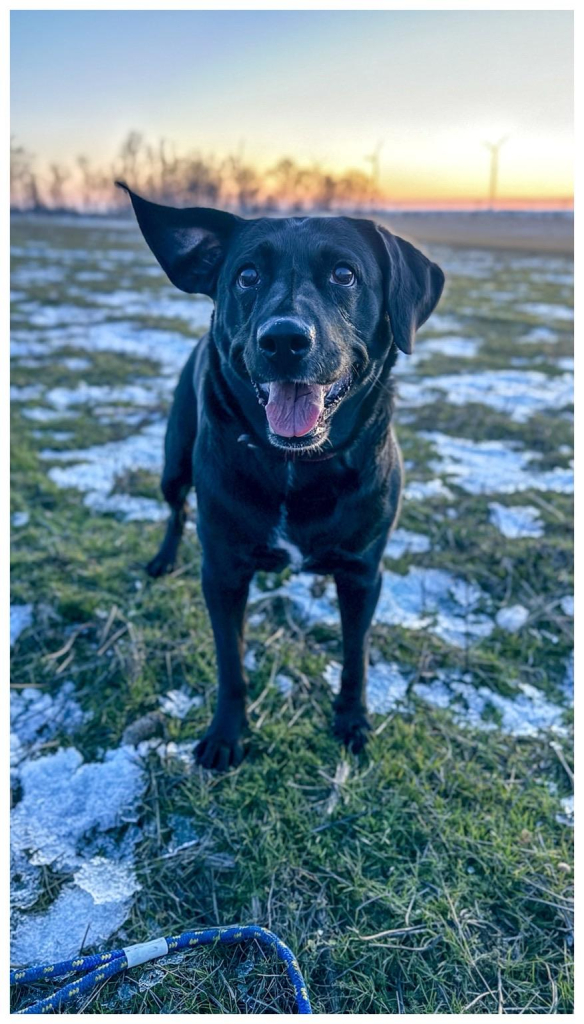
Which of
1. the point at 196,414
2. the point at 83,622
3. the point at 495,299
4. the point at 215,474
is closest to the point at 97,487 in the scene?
the point at 83,622

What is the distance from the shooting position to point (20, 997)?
1640mm

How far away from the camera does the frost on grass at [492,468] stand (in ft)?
14.4

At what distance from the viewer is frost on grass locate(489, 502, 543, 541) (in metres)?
3.80

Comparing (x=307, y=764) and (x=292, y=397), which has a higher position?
(x=292, y=397)

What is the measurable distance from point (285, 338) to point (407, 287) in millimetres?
605

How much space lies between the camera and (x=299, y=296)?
1838 mm

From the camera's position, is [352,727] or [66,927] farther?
[352,727]

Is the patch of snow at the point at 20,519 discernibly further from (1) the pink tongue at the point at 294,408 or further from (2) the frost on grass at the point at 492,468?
(2) the frost on grass at the point at 492,468

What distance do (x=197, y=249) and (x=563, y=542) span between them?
2583mm

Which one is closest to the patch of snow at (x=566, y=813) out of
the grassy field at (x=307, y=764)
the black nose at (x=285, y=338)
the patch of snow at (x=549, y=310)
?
the grassy field at (x=307, y=764)

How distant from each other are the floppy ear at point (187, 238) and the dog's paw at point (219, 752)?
1510mm

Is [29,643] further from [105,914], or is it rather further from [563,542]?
[563,542]

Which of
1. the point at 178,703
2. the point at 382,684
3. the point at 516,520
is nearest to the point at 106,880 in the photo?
the point at 178,703

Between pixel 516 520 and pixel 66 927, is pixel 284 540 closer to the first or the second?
pixel 66 927
